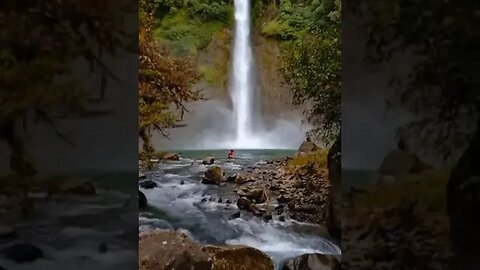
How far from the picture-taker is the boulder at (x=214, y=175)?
3650mm

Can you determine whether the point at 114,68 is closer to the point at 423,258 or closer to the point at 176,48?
the point at 176,48

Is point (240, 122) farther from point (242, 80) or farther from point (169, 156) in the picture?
point (169, 156)

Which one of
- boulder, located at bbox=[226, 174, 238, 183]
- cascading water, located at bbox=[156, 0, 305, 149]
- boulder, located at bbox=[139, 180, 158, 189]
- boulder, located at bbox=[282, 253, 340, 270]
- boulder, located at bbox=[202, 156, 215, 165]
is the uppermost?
cascading water, located at bbox=[156, 0, 305, 149]

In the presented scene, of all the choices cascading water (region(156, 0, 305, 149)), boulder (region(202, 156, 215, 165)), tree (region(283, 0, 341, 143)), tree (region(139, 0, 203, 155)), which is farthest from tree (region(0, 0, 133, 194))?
tree (region(283, 0, 341, 143))

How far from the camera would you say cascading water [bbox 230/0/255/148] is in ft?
12.2

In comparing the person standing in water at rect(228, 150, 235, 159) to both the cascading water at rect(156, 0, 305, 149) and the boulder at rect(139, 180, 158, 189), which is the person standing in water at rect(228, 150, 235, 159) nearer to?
the cascading water at rect(156, 0, 305, 149)

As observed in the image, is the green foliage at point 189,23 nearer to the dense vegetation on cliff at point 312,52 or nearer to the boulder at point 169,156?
the dense vegetation on cliff at point 312,52

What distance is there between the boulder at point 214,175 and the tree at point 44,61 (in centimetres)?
100

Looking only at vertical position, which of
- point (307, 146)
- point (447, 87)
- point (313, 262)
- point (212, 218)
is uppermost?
point (447, 87)

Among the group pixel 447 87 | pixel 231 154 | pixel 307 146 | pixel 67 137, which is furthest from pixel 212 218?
pixel 447 87

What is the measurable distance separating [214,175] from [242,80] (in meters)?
0.71

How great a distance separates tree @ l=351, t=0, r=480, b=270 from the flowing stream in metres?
0.93

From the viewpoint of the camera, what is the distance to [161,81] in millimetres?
3674

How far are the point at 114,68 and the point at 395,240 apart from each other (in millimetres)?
1818
